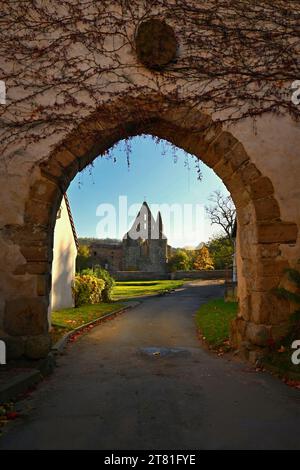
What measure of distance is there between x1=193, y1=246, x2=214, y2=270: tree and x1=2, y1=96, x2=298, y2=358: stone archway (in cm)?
4403

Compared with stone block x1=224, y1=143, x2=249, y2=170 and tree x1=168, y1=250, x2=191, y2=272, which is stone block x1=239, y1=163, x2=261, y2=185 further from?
tree x1=168, y1=250, x2=191, y2=272

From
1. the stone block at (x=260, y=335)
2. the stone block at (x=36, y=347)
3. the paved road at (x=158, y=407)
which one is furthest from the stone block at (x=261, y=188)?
the stone block at (x=36, y=347)

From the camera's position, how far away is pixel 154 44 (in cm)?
529

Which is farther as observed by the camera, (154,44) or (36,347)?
(154,44)

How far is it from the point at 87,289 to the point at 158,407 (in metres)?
13.7

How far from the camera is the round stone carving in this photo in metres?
5.29

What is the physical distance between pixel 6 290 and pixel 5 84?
3121 mm

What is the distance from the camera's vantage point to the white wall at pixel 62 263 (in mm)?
13766

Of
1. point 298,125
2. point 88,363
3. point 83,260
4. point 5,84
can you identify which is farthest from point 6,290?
point 83,260

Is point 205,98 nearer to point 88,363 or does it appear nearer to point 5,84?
point 5,84

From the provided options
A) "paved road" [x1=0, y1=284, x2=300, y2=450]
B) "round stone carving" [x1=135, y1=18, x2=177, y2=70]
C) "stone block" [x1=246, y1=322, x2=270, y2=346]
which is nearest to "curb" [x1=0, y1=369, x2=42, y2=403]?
"paved road" [x1=0, y1=284, x2=300, y2=450]

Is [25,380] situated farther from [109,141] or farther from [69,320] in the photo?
[69,320]

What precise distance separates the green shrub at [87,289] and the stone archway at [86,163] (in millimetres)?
10903

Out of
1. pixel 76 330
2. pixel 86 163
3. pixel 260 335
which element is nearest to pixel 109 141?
pixel 86 163
